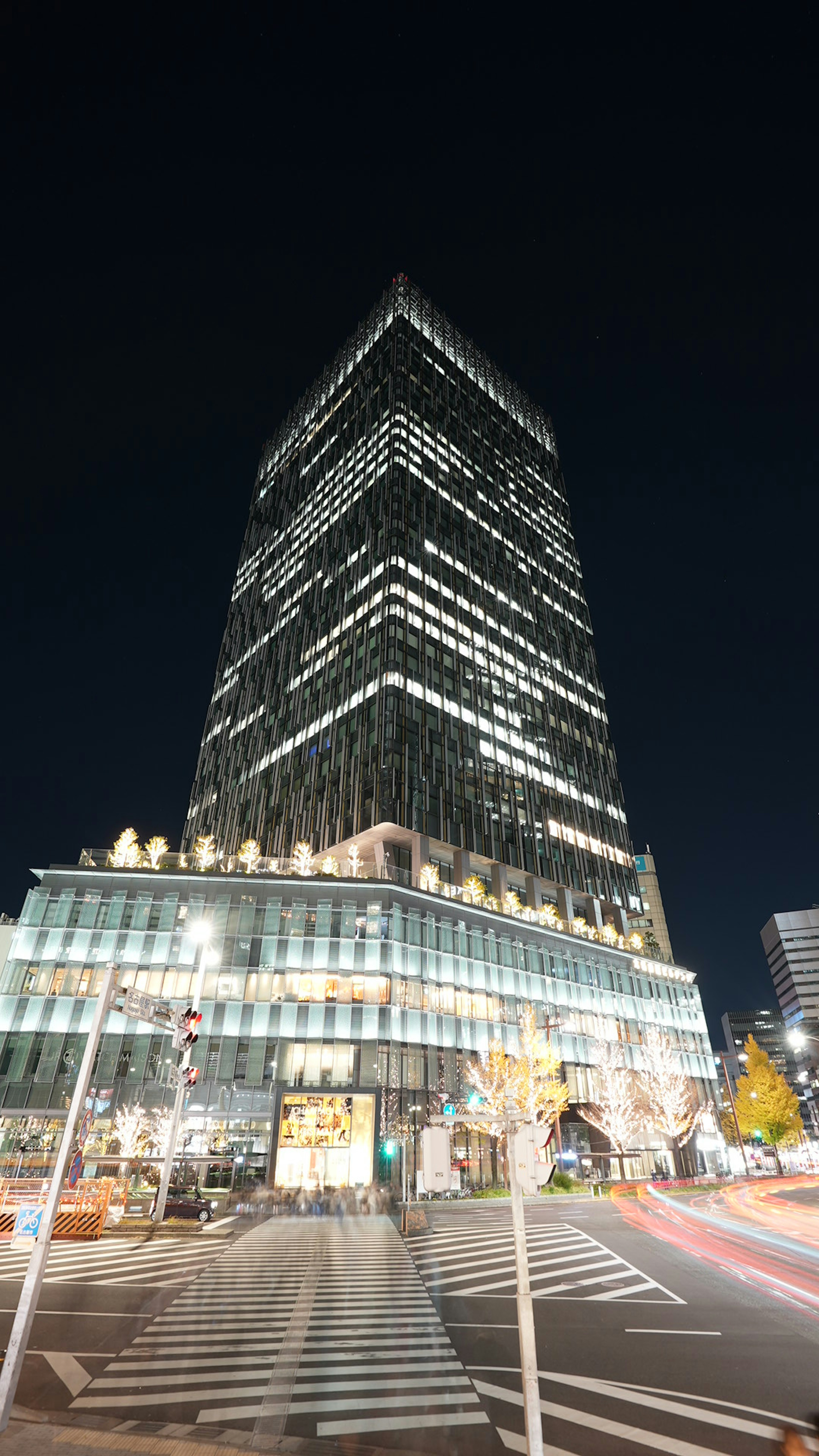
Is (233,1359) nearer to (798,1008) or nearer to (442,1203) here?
(442,1203)

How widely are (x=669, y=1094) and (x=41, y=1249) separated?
68.2 metres

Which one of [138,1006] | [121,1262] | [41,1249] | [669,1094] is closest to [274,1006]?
[121,1262]

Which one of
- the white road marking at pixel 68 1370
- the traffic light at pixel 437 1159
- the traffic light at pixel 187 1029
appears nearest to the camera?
the traffic light at pixel 437 1159

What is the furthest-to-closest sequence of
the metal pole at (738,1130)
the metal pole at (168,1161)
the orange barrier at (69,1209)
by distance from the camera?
the metal pole at (738,1130) < the metal pole at (168,1161) < the orange barrier at (69,1209)

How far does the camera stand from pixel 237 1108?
4806cm

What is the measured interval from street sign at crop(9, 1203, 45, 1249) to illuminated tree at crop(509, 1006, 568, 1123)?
42128 mm

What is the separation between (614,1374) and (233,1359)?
605 centimetres

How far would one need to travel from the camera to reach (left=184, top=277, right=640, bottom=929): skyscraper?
70.6 meters

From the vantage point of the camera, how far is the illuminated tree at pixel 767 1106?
264 ft

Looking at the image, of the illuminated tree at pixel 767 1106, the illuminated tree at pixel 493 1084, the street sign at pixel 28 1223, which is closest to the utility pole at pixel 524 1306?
the street sign at pixel 28 1223

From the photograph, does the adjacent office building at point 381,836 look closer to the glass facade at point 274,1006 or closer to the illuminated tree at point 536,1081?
the glass facade at point 274,1006

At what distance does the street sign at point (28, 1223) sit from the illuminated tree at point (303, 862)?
47.3 meters

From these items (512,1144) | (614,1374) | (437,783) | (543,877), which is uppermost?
(437,783)

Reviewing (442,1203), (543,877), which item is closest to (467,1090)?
Result: (442,1203)
